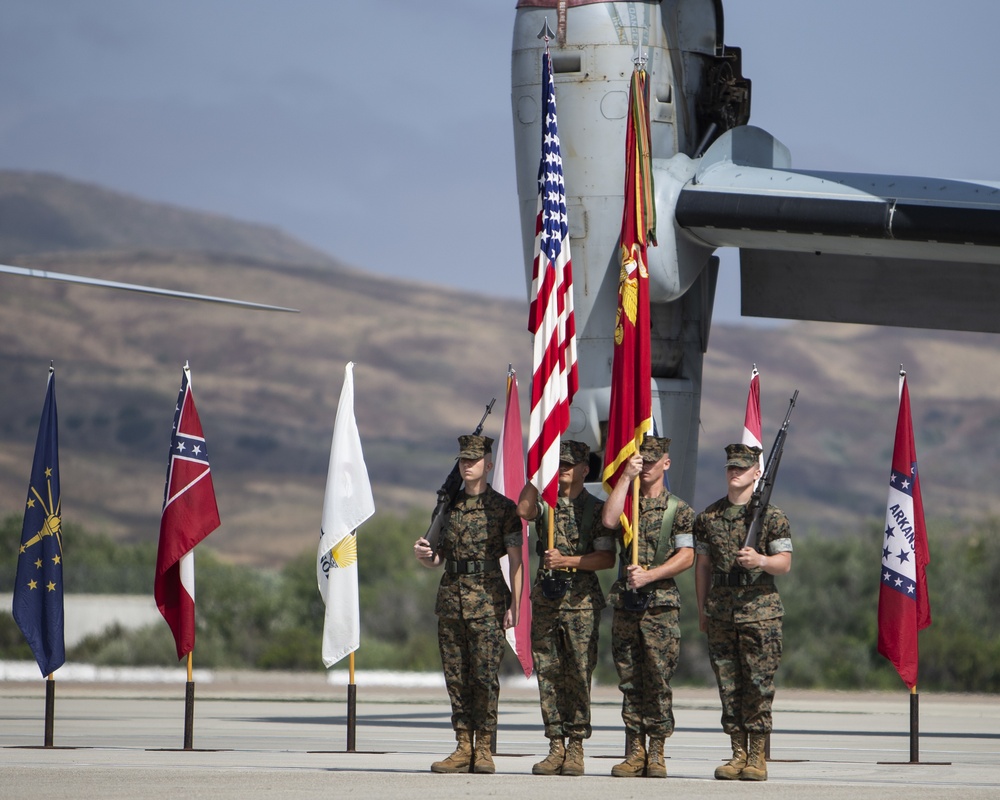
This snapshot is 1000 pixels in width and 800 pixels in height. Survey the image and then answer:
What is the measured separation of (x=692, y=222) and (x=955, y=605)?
25.9 m

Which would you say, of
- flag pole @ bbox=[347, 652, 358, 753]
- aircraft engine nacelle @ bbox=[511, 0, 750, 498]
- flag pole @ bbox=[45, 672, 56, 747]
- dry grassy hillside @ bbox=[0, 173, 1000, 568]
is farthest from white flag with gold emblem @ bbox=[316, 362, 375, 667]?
dry grassy hillside @ bbox=[0, 173, 1000, 568]

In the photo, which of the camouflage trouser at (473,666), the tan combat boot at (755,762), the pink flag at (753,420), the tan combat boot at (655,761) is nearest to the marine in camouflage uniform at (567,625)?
the camouflage trouser at (473,666)

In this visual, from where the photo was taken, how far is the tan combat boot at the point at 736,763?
9.31 m

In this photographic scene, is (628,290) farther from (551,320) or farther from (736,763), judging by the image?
(736,763)

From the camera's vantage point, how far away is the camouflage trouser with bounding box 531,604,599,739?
9.43 m

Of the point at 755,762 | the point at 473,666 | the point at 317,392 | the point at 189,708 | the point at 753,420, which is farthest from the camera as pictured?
the point at 317,392

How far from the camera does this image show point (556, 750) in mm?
9523

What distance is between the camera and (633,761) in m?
9.41

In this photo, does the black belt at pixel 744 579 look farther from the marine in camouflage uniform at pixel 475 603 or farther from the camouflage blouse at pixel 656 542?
the marine in camouflage uniform at pixel 475 603

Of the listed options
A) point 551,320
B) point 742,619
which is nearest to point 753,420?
point 551,320

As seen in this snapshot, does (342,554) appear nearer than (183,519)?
Yes

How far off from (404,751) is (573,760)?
2907 millimetres

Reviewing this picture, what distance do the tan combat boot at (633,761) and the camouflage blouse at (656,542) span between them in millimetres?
763

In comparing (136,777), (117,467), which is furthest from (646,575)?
(117,467)
